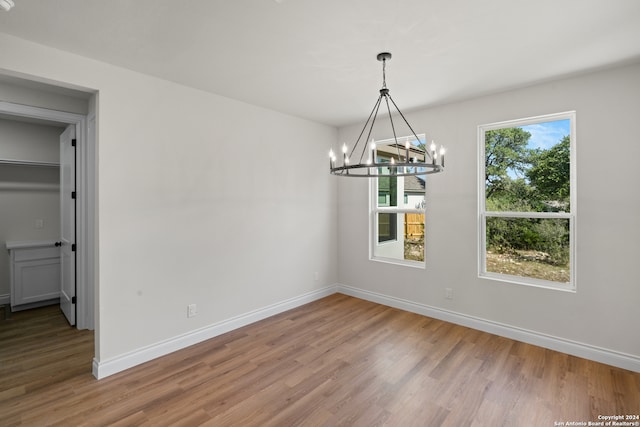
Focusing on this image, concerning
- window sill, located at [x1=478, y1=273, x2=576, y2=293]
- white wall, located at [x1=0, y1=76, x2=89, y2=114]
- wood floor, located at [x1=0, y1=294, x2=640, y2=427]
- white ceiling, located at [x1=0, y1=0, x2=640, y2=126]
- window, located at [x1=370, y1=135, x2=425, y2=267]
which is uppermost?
white ceiling, located at [x1=0, y1=0, x2=640, y2=126]

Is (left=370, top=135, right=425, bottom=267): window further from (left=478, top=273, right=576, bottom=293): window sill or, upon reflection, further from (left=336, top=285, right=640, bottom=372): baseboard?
(left=478, top=273, right=576, bottom=293): window sill

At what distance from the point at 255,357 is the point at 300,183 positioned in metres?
2.32

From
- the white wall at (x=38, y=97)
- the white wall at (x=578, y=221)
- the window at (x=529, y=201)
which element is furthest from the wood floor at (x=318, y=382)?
the white wall at (x=38, y=97)

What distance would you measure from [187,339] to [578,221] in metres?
3.99

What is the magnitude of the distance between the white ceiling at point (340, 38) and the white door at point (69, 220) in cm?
165

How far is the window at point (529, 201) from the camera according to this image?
121 inches

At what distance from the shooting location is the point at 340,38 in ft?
7.34

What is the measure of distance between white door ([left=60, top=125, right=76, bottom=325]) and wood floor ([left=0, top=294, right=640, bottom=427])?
387 mm

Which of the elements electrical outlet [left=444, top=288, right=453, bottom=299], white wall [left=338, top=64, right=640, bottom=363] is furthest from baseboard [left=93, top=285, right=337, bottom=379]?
electrical outlet [left=444, top=288, right=453, bottom=299]

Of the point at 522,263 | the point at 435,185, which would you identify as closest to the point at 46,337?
the point at 435,185

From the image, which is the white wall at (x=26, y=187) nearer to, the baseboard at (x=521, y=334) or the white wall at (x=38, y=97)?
the white wall at (x=38, y=97)

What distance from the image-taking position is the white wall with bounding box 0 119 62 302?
13.4 ft

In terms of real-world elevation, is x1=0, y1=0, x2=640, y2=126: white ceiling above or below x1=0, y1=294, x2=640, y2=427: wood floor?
above

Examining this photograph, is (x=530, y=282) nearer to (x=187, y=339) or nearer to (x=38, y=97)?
(x=187, y=339)
